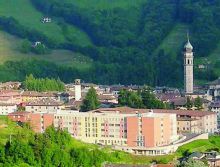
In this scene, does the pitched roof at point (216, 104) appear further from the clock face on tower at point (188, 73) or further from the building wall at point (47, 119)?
the building wall at point (47, 119)

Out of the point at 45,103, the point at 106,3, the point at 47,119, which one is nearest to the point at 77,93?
the point at 45,103

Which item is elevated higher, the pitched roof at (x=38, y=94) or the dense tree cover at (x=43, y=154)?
the pitched roof at (x=38, y=94)

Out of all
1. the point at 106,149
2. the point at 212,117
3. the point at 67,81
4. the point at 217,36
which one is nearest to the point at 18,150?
the point at 106,149

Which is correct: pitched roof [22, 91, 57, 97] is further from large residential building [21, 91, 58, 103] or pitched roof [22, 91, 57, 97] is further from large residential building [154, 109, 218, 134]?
large residential building [154, 109, 218, 134]

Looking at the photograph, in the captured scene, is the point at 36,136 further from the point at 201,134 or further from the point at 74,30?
the point at 74,30

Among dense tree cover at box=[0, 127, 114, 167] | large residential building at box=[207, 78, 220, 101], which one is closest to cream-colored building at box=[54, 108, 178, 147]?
dense tree cover at box=[0, 127, 114, 167]

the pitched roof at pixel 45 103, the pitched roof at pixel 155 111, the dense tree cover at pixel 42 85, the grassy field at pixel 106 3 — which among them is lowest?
the pitched roof at pixel 155 111

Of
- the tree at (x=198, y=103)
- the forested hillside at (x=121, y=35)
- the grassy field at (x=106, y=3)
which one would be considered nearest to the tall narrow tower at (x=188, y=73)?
the tree at (x=198, y=103)
